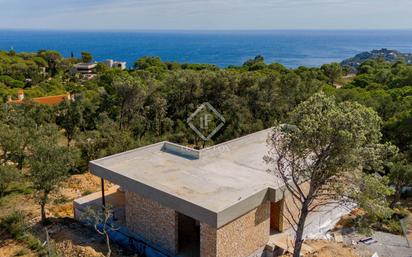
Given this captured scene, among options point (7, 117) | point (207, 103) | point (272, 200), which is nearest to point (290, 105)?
point (207, 103)

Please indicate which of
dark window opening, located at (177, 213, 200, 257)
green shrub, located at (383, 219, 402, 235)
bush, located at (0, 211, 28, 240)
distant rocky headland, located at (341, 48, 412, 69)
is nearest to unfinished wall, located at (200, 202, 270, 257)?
dark window opening, located at (177, 213, 200, 257)

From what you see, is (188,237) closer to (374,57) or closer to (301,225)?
(301,225)

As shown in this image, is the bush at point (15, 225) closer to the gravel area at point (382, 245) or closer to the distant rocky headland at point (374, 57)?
the gravel area at point (382, 245)

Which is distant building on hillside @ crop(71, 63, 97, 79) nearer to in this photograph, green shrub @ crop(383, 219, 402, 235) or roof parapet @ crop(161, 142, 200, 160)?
roof parapet @ crop(161, 142, 200, 160)

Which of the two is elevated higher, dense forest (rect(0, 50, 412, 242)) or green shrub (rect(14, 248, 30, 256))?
dense forest (rect(0, 50, 412, 242))

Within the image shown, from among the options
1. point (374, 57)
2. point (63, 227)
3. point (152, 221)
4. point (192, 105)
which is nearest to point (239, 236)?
point (152, 221)
